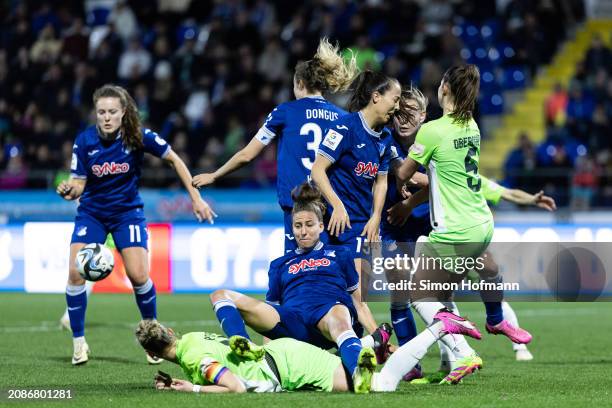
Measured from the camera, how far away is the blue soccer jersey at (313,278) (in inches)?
310

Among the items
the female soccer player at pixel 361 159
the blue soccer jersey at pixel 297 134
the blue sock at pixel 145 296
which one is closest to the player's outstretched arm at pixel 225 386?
the female soccer player at pixel 361 159

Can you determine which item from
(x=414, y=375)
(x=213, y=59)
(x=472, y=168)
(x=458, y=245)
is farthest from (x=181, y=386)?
(x=213, y=59)

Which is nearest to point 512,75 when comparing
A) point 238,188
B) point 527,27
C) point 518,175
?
point 527,27

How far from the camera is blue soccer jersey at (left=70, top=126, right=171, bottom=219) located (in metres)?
9.77

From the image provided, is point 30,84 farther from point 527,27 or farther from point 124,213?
point 124,213

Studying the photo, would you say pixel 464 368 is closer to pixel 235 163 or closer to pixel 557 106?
pixel 235 163

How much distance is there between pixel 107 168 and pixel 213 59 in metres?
13.9

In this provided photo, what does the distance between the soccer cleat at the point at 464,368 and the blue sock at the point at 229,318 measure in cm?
136

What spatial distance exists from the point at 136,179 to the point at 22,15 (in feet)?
56.1

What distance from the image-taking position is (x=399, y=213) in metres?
8.69

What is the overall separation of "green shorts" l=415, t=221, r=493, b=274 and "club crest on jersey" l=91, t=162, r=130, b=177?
9.70ft

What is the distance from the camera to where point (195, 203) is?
951cm

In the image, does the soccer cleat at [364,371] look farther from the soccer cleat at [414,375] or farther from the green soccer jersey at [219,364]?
the soccer cleat at [414,375]

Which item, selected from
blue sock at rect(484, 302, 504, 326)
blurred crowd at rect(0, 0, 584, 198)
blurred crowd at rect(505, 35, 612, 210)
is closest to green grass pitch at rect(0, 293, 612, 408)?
blue sock at rect(484, 302, 504, 326)
